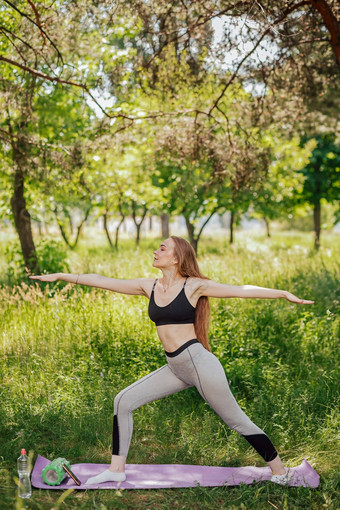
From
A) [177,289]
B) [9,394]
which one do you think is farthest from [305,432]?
[9,394]

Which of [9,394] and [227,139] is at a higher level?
[227,139]

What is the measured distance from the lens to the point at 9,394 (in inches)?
208

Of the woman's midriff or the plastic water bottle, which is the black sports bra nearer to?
the woman's midriff

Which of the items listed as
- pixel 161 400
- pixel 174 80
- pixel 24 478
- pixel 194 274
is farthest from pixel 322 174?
pixel 24 478

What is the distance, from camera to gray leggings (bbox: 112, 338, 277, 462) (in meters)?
3.79

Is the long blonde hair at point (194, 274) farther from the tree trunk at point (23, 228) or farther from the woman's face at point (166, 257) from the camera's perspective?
the tree trunk at point (23, 228)

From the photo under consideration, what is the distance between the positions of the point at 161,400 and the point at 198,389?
1522 mm

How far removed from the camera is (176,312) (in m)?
3.86

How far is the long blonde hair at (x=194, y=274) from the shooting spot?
403 centimetres

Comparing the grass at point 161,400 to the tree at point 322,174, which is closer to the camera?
the grass at point 161,400

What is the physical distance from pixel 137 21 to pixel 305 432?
20.7 feet

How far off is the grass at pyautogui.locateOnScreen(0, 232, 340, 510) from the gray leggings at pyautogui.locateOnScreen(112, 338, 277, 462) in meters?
0.41

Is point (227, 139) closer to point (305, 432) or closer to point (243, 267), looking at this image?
point (243, 267)

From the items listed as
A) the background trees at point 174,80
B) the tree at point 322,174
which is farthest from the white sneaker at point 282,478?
the tree at point 322,174
